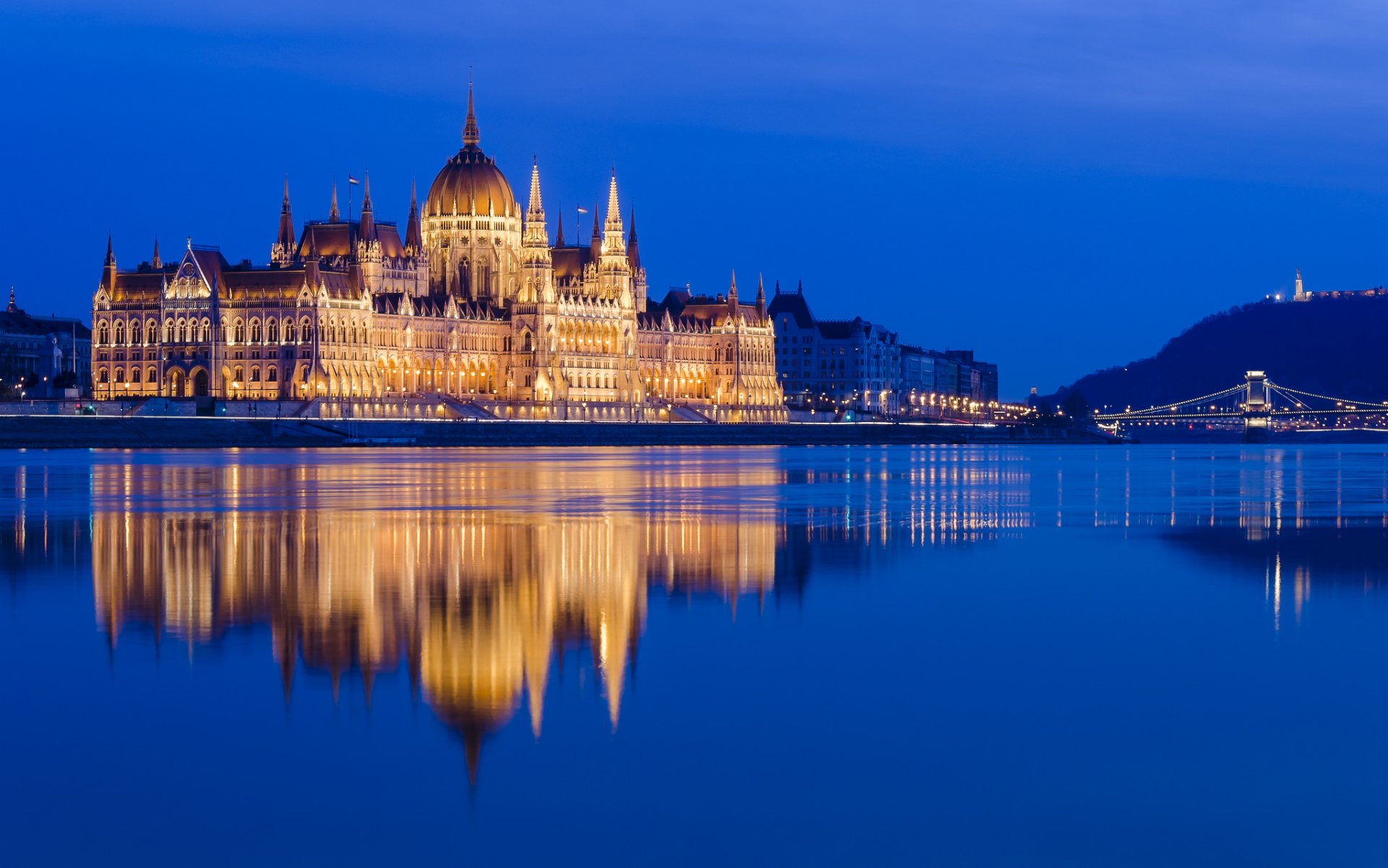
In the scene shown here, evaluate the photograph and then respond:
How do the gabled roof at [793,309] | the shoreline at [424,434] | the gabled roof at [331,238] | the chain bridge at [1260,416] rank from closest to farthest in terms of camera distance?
the shoreline at [424,434] → the gabled roof at [331,238] → the chain bridge at [1260,416] → the gabled roof at [793,309]

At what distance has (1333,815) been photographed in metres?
9.80

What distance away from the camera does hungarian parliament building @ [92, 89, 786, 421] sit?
12331 centimetres

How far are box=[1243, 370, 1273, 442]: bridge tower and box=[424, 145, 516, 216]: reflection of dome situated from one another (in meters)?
62.3

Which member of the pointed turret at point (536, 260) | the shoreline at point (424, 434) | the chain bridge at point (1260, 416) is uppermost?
the pointed turret at point (536, 260)

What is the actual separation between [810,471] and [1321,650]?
48.9m

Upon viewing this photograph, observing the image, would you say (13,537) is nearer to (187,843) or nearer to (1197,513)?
(187,843)

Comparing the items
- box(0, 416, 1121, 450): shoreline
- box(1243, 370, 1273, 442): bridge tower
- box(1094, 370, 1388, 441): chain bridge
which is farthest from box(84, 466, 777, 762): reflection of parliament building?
box(1243, 370, 1273, 442): bridge tower

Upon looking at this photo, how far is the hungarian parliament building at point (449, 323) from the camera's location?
123 meters

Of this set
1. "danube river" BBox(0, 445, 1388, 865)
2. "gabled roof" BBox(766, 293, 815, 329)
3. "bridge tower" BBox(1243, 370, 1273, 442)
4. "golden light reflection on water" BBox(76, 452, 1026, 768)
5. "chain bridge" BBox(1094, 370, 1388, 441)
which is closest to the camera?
"danube river" BBox(0, 445, 1388, 865)

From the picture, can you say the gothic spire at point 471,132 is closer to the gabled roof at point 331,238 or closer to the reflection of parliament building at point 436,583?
the gabled roof at point 331,238

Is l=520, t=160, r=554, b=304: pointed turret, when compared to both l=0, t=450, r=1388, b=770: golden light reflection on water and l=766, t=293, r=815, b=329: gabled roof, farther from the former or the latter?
l=0, t=450, r=1388, b=770: golden light reflection on water

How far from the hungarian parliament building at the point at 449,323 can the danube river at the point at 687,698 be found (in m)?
97.4

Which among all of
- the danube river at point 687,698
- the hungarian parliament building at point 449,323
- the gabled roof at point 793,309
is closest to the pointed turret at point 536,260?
the hungarian parliament building at point 449,323

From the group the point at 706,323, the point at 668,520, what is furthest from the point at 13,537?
the point at 706,323
